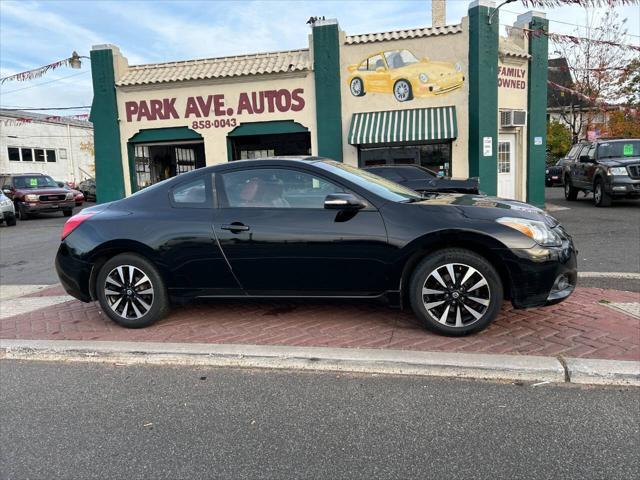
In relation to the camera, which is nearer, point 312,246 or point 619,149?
point 312,246

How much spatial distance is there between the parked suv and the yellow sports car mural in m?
12.5

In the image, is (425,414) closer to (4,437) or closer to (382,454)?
(382,454)

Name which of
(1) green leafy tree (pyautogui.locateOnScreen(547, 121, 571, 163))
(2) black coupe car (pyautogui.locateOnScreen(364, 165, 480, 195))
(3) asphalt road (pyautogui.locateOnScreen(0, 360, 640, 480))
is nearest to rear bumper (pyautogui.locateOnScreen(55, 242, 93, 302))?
(3) asphalt road (pyautogui.locateOnScreen(0, 360, 640, 480))

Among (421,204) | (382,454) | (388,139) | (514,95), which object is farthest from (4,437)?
(514,95)

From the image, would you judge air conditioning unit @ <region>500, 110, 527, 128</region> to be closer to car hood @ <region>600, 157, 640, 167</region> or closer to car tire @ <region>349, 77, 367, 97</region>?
car hood @ <region>600, 157, 640, 167</region>

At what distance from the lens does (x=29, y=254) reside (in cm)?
1128

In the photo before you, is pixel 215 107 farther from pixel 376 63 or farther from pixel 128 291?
pixel 128 291

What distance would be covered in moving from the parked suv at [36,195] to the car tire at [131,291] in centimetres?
1779

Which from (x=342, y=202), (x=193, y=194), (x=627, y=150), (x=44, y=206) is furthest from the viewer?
(x=44, y=206)

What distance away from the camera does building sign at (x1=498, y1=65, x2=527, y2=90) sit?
51.3 feet

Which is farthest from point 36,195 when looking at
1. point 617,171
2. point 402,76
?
point 617,171

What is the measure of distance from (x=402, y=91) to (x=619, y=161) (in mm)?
6458

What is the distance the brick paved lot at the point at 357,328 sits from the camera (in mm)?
4254

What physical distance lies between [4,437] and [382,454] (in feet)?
7.56
